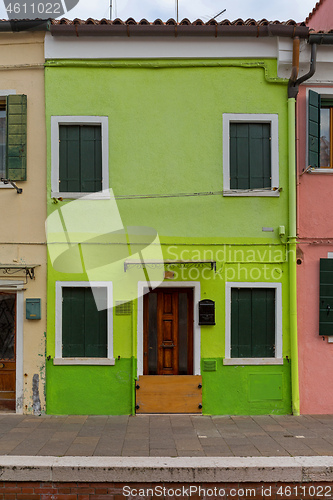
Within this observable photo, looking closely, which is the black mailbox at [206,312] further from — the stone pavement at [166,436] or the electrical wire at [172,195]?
the electrical wire at [172,195]

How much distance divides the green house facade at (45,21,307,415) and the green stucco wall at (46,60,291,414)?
0.06 ft

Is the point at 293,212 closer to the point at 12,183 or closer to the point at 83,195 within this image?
the point at 83,195

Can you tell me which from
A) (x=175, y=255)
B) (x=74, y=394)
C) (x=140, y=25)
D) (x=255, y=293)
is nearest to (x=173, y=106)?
(x=140, y=25)

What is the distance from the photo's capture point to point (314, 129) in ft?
27.7

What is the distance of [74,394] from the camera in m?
8.19

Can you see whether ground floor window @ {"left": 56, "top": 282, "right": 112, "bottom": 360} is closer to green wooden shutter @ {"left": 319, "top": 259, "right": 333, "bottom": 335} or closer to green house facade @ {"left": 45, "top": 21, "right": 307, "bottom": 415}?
green house facade @ {"left": 45, "top": 21, "right": 307, "bottom": 415}

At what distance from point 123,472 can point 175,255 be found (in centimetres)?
395

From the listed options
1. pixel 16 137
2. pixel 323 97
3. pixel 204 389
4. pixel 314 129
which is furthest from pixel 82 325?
pixel 323 97

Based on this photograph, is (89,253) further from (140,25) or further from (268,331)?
(140,25)

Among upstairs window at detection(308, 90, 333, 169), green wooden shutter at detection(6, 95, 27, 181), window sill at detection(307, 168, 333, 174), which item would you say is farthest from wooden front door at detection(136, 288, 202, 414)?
upstairs window at detection(308, 90, 333, 169)

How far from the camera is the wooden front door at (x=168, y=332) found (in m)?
8.52

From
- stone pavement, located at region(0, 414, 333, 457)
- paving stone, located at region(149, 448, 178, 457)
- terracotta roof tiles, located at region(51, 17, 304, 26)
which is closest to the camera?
paving stone, located at region(149, 448, 178, 457)

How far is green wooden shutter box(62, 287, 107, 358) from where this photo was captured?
27.2 feet

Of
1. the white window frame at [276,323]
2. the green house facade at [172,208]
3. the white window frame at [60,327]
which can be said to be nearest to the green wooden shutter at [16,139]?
the green house facade at [172,208]
